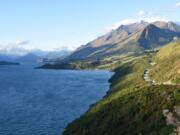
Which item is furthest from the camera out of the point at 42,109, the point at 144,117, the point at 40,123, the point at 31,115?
the point at 42,109

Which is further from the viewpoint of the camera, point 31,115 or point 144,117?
point 31,115

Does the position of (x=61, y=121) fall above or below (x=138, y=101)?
below

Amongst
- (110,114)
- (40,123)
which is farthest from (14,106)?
(110,114)

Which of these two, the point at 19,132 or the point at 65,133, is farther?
the point at 19,132

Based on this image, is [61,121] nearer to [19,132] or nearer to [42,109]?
→ [19,132]

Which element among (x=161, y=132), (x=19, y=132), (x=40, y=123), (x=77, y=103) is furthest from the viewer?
(x=77, y=103)

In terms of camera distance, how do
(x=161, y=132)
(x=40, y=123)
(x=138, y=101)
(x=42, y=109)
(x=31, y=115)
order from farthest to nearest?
(x=42, y=109) < (x=31, y=115) < (x=40, y=123) < (x=138, y=101) < (x=161, y=132)

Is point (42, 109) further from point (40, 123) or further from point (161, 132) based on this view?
point (161, 132)

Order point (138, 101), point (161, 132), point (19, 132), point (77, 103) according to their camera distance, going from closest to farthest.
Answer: point (161, 132), point (138, 101), point (19, 132), point (77, 103)

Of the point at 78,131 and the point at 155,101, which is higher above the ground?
the point at 155,101

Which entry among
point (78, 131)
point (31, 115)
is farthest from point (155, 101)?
point (31, 115)
